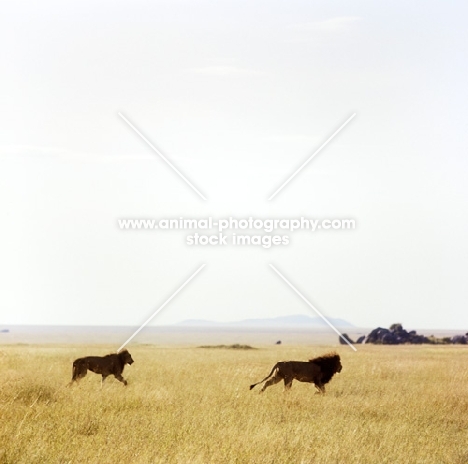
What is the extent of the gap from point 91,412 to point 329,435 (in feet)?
11.8

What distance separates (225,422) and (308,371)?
4741mm

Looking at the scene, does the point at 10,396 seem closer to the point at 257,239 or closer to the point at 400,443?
the point at 400,443

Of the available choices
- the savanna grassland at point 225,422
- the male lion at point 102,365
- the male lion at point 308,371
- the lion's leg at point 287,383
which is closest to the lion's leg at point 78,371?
the male lion at point 102,365

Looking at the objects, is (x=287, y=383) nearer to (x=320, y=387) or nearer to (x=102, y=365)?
(x=320, y=387)

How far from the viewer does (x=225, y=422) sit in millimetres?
11586

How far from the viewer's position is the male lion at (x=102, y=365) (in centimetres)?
1620

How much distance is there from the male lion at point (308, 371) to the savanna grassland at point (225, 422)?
10.1 inches

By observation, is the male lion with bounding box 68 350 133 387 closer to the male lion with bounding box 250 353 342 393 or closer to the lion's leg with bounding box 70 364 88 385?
the lion's leg with bounding box 70 364 88 385

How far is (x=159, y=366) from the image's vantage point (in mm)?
22422

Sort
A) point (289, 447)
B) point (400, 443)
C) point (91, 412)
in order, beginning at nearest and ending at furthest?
point (289, 447) < point (400, 443) < point (91, 412)

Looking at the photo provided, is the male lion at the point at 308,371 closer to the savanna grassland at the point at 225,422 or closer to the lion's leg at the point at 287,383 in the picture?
the lion's leg at the point at 287,383

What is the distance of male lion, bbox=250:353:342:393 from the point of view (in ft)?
51.7

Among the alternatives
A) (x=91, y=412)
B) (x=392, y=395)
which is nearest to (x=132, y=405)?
(x=91, y=412)

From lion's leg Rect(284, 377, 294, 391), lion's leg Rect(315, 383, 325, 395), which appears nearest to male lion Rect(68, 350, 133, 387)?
lion's leg Rect(284, 377, 294, 391)
